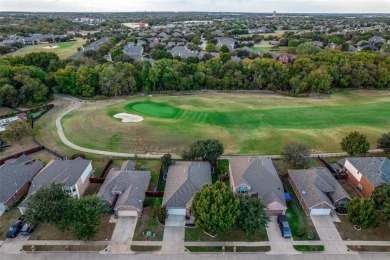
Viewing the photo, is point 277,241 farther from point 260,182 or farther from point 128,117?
point 128,117

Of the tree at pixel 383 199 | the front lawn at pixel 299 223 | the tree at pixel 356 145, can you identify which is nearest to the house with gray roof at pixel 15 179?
the front lawn at pixel 299 223

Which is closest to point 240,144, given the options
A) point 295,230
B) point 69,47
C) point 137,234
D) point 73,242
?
point 295,230

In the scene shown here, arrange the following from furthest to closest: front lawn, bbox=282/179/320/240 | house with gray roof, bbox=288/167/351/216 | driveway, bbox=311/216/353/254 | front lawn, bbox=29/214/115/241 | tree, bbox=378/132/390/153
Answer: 1. tree, bbox=378/132/390/153
2. house with gray roof, bbox=288/167/351/216
3. front lawn, bbox=282/179/320/240
4. front lawn, bbox=29/214/115/241
5. driveway, bbox=311/216/353/254

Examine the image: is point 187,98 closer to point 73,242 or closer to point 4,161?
point 4,161

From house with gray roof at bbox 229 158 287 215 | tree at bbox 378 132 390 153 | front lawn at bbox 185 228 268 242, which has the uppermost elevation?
tree at bbox 378 132 390 153

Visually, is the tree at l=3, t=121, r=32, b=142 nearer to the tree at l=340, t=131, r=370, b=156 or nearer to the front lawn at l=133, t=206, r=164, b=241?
the front lawn at l=133, t=206, r=164, b=241

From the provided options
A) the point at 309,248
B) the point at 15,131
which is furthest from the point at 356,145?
the point at 15,131

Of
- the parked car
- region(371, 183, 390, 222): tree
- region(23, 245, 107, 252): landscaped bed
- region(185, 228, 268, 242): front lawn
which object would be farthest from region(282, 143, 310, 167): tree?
region(23, 245, 107, 252): landscaped bed
